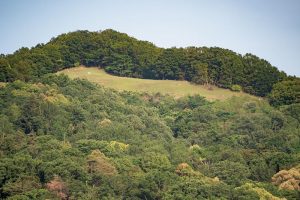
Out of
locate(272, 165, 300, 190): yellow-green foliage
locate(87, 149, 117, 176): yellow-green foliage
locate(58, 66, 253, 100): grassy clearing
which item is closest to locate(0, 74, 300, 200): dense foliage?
locate(87, 149, 117, 176): yellow-green foliage

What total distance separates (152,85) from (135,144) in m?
29.8

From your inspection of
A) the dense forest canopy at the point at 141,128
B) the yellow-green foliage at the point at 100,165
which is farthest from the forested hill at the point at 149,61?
the yellow-green foliage at the point at 100,165

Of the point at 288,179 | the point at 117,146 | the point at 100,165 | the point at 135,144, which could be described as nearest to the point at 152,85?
the point at 135,144

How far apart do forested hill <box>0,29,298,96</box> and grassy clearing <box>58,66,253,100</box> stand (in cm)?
156

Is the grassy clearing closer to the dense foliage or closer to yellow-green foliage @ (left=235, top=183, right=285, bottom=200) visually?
the dense foliage

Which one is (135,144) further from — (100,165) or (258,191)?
(258,191)

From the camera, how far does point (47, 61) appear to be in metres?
141

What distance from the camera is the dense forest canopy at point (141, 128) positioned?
93438 mm

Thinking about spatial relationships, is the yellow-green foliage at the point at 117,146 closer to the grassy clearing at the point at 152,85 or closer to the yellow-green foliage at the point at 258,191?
the yellow-green foliage at the point at 258,191

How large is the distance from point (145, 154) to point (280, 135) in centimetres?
2213

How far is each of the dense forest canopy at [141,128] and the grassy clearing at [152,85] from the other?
1.77m

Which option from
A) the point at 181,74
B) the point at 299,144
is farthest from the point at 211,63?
the point at 299,144

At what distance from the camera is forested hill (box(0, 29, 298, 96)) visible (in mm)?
140250

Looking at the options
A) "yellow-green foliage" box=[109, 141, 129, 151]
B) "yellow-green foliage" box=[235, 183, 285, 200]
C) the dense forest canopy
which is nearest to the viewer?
"yellow-green foliage" box=[235, 183, 285, 200]
